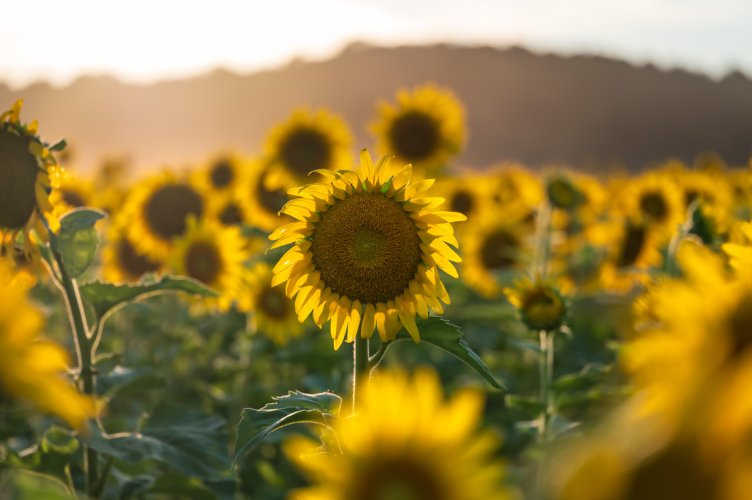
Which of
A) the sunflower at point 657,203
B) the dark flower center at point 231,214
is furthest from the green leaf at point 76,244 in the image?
the sunflower at point 657,203

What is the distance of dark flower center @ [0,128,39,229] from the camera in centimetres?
244

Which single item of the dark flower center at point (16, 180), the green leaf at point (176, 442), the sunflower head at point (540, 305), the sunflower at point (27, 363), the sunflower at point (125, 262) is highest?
the dark flower center at point (16, 180)

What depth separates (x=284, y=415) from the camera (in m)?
2.06

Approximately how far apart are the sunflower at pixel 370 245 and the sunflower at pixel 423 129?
413cm

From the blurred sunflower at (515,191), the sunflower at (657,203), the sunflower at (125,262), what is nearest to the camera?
the sunflower at (125,262)

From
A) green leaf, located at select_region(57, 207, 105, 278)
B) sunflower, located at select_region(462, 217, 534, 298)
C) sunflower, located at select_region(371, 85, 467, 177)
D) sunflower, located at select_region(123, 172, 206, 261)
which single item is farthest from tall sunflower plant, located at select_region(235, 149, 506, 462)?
sunflower, located at select_region(462, 217, 534, 298)

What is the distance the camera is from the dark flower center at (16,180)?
8.00 ft

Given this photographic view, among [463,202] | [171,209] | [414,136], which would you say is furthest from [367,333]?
[463,202]

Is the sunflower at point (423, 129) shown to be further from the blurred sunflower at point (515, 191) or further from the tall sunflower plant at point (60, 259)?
the tall sunflower plant at point (60, 259)

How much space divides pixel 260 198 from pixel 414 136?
140cm

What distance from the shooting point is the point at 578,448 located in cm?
69

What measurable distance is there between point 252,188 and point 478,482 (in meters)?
6.00

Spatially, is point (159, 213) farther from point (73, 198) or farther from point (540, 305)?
point (540, 305)

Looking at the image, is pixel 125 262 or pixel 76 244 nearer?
pixel 76 244
